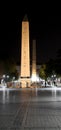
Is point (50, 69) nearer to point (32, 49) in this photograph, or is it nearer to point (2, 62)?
point (32, 49)

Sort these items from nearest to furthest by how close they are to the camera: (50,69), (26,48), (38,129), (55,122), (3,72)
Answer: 1. (38,129)
2. (55,122)
3. (26,48)
4. (3,72)
5. (50,69)

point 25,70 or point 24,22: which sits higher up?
point 24,22

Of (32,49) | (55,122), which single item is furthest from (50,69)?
(55,122)

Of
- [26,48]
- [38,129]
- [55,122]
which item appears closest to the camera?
[38,129]

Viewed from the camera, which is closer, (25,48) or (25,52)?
(25,48)

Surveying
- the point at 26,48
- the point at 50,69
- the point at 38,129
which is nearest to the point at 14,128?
the point at 38,129

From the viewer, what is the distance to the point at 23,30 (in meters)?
83.8

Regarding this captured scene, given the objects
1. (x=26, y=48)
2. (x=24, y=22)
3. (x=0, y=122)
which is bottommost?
(x=0, y=122)

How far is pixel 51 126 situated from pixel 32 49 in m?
122

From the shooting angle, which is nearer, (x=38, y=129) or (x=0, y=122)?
(x=38, y=129)

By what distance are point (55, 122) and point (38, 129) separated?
80.4 inches

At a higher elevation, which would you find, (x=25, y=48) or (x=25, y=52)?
(x=25, y=48)

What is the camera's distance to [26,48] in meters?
83.1

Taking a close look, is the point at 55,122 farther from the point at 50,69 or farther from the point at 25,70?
the point at 50,69
